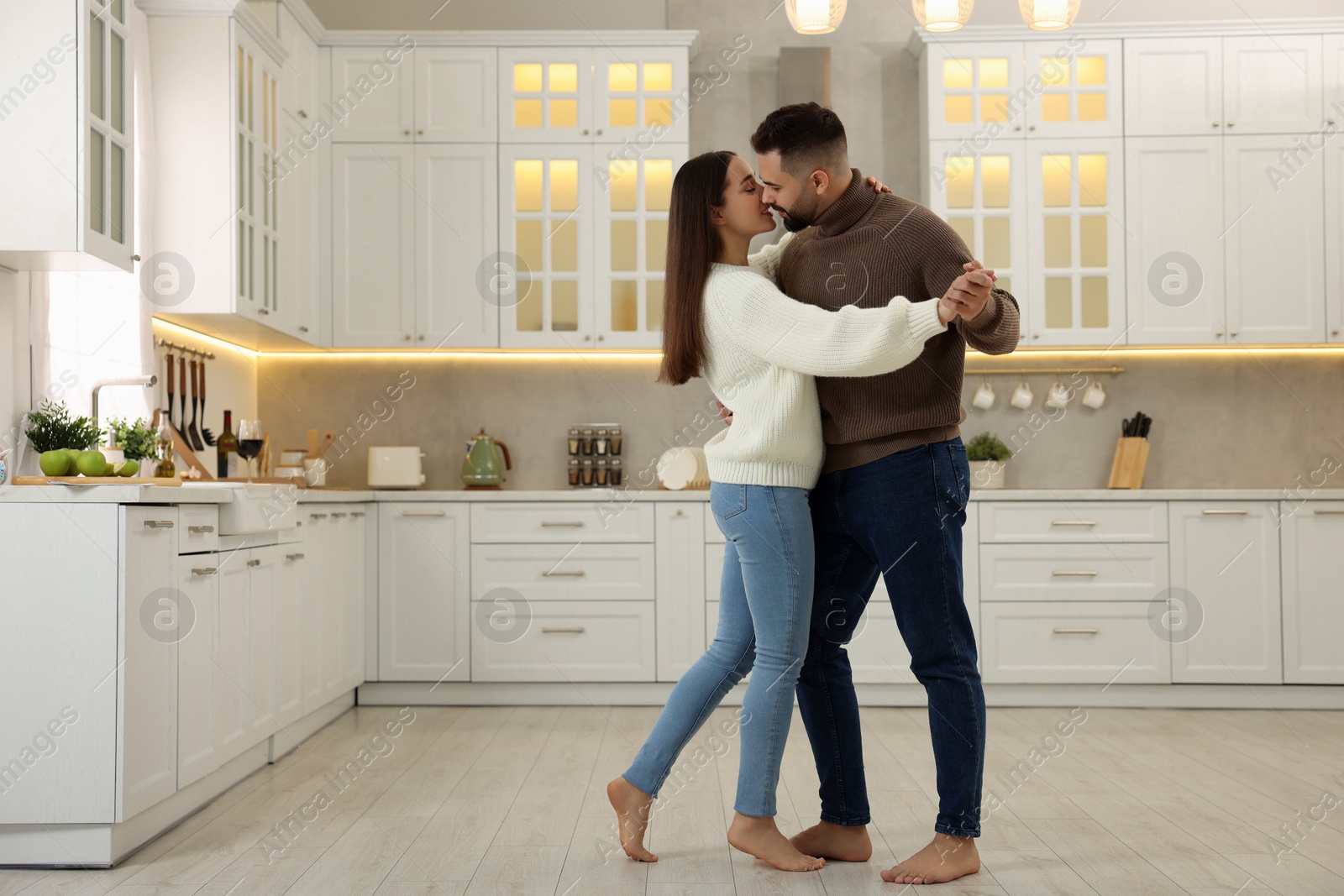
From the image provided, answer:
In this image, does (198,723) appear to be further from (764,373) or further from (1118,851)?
(1118,851)

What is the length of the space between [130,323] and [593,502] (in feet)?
5.44

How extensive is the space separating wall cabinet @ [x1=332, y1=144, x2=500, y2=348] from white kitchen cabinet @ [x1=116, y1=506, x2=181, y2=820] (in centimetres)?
206

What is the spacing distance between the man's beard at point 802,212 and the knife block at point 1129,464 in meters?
2.85

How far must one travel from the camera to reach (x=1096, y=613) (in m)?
4.04

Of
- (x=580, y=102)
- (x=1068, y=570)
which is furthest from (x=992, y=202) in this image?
(x=580, y=102)

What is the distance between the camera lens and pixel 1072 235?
441 cm

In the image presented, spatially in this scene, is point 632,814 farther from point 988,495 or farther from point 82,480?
point 988,495

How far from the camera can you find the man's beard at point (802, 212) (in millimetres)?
2098

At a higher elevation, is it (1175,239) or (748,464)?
(1175,239)

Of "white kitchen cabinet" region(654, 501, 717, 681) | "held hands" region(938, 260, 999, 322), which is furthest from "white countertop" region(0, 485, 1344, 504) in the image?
"held hands" region(938, 260, 999, 322)

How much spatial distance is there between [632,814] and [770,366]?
92 cm

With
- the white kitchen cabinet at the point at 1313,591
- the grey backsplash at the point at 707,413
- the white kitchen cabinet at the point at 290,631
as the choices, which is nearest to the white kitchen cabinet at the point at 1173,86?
the grey backsplash at the point at 707,413

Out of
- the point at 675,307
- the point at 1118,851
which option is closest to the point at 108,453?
the point at 675,307

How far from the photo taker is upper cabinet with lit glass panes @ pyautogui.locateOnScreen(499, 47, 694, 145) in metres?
4.43
